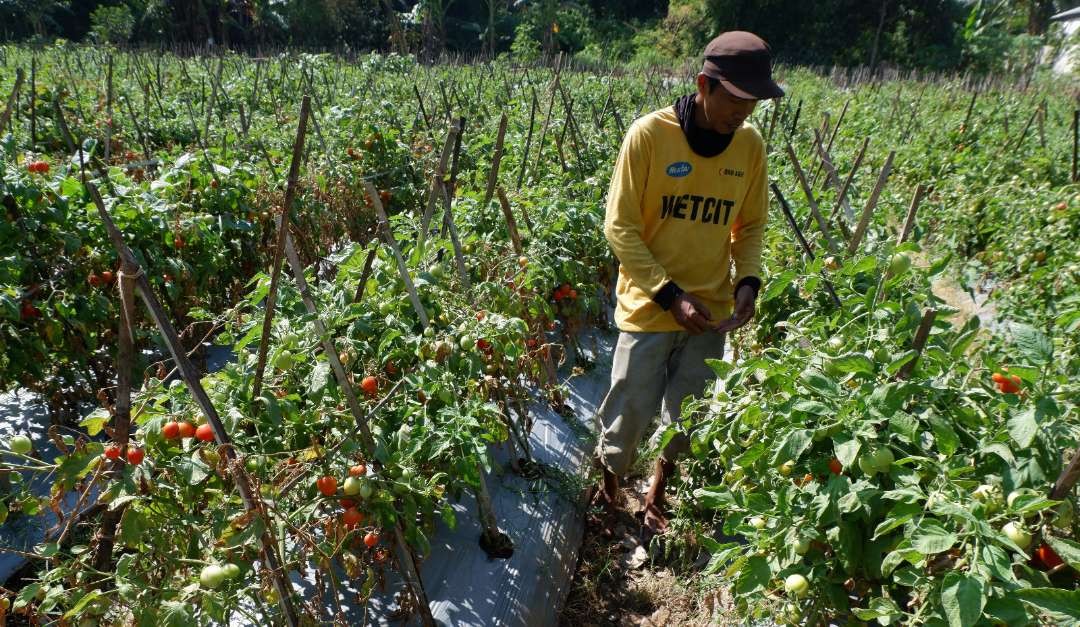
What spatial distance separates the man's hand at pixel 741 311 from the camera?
2.14 meters

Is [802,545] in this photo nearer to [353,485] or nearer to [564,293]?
[353,485]

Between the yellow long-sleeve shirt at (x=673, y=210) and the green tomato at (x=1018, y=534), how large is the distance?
1160 mm

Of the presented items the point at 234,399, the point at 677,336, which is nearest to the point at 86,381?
the point at 234,399

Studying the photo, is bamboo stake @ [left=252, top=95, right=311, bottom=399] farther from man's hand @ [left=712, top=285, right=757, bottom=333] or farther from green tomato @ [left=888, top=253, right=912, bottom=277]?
green tomato @ [left=888, top=253, right=912, bottom=277]

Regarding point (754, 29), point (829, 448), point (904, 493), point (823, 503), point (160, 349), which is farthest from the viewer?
point (754, 29)

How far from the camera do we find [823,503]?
129 centimetres

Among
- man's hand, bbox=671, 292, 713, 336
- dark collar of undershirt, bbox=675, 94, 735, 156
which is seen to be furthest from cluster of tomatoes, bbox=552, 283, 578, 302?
dark collar of undershirt, bbox=675, 94, 735, 156

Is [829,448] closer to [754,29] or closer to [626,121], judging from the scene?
[626,121]

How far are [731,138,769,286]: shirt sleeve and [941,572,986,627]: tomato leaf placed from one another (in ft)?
4.39

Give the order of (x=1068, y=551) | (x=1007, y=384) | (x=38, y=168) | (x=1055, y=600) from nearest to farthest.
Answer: (x=1055, y=600), (x=1068, y=551), (x=1007, y=384), (x=38, y=168)

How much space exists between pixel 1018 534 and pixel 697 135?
138 centimetres

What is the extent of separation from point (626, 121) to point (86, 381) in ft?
22.5

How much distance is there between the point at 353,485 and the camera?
1.49m

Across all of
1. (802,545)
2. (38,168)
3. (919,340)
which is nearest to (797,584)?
(802,545)
